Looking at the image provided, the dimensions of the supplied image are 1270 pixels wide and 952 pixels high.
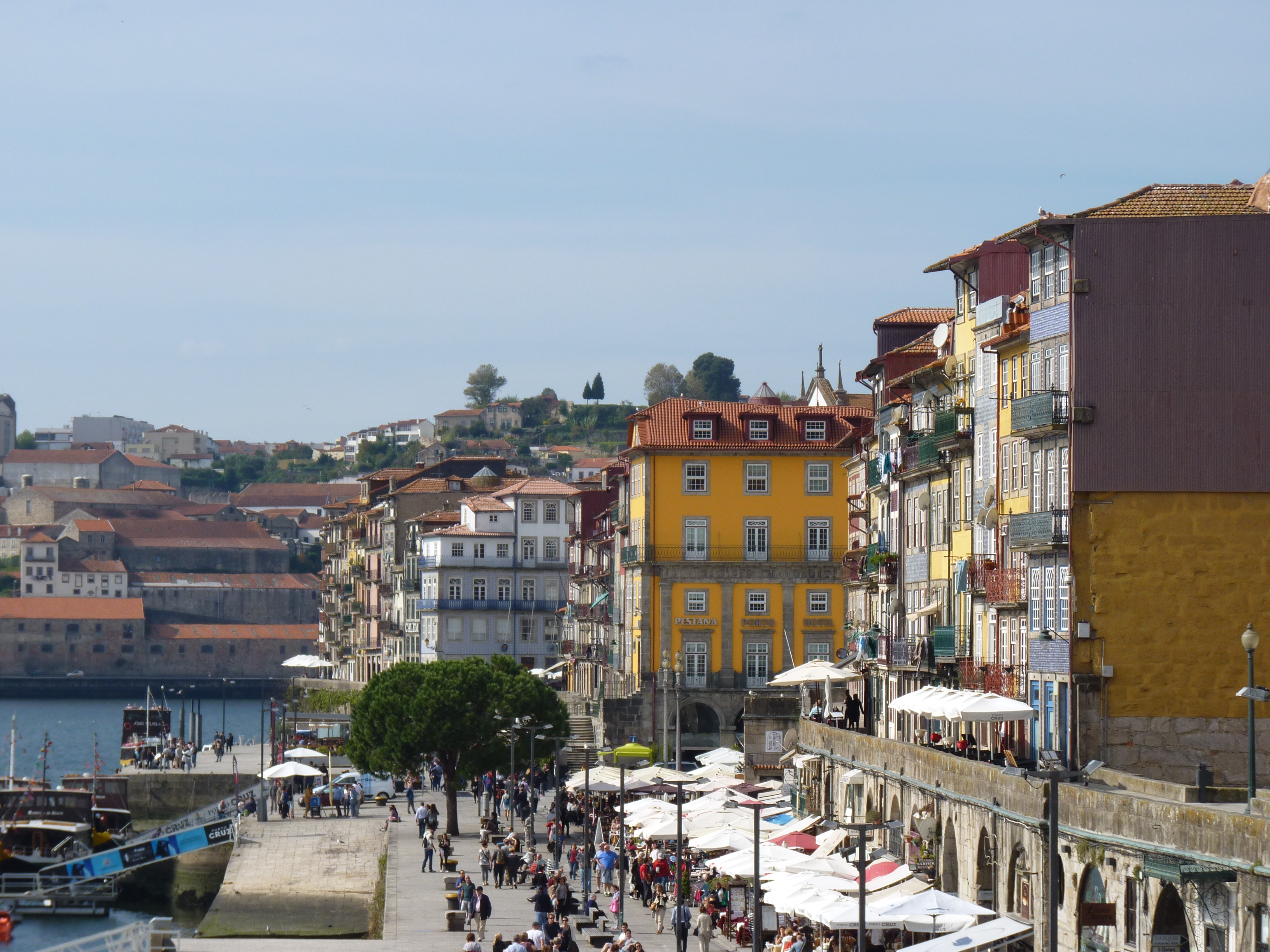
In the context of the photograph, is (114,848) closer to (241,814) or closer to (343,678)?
(241,814)

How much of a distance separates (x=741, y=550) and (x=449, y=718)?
54.9 ft

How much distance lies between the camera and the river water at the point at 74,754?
5962cm

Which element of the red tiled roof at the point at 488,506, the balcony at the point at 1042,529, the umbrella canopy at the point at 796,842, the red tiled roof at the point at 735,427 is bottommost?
the umbrella canopy at the point at 796,842

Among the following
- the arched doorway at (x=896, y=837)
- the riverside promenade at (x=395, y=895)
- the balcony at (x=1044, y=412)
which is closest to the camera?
the balcony at (x=1044, y=412)

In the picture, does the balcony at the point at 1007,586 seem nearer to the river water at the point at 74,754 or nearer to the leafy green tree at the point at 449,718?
the river water at the point at 74,754

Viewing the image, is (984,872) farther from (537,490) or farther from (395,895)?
(537,490)

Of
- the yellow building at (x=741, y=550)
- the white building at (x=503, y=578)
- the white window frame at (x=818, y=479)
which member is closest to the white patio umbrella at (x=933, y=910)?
the yellow building at (x=741, y=550)

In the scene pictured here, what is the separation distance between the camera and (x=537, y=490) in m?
120

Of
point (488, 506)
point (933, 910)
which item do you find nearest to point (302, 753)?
point (488, 506)

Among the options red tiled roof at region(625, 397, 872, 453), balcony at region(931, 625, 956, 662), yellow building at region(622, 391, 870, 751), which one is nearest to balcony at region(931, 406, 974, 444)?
balcony at region(931, 625, 956, 662)

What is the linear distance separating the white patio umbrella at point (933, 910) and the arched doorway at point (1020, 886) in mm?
963

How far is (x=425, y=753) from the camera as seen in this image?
67062 millimetres

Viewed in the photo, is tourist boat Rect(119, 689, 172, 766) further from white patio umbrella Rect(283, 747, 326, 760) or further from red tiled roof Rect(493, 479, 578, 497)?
red tiled roof Rect(493, 479, 578, 497)

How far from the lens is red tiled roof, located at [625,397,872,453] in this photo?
78750mm
